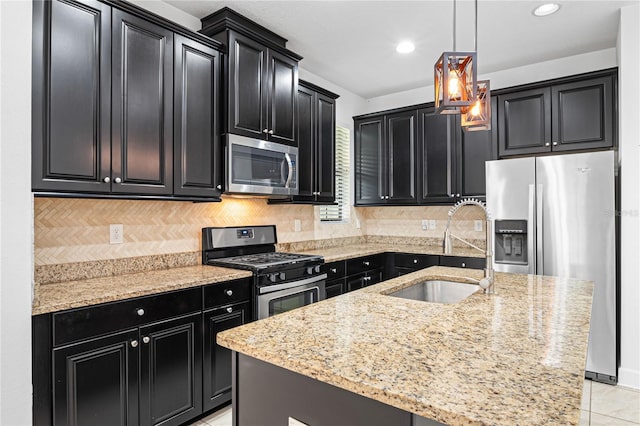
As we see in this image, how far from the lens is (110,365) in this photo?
6.10 ft

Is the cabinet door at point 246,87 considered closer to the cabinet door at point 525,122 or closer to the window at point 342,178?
the window at point 342,178

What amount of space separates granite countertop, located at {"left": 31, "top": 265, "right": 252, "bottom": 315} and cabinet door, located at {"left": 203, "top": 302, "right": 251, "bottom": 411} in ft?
0.76

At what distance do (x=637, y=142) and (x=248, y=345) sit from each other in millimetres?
3259

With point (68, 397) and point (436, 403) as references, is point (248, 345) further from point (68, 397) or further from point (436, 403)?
point (68, 397)

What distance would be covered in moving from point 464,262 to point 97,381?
3.20 meters

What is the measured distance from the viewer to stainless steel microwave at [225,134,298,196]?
2719 mm

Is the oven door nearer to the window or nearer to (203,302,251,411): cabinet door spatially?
(203,302,251,411): cabinet door

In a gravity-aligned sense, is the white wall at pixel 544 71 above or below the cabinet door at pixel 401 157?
above

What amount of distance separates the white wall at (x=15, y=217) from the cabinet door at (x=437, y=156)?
3557 mm

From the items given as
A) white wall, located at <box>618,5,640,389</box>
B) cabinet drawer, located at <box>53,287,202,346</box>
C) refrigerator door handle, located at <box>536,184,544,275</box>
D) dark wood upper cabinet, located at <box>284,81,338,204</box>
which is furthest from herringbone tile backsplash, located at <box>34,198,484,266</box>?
white wall, located at <box>618,5,640,389</box>

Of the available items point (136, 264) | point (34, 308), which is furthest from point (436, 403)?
point (136, 264)

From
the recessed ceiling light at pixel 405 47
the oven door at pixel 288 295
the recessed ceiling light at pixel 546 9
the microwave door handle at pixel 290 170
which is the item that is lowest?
the oven door at pixel 288 295

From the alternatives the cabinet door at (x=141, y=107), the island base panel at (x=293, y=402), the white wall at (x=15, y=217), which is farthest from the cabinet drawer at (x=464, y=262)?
the white wall at (x=15, y=217)

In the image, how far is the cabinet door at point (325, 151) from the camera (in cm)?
376
